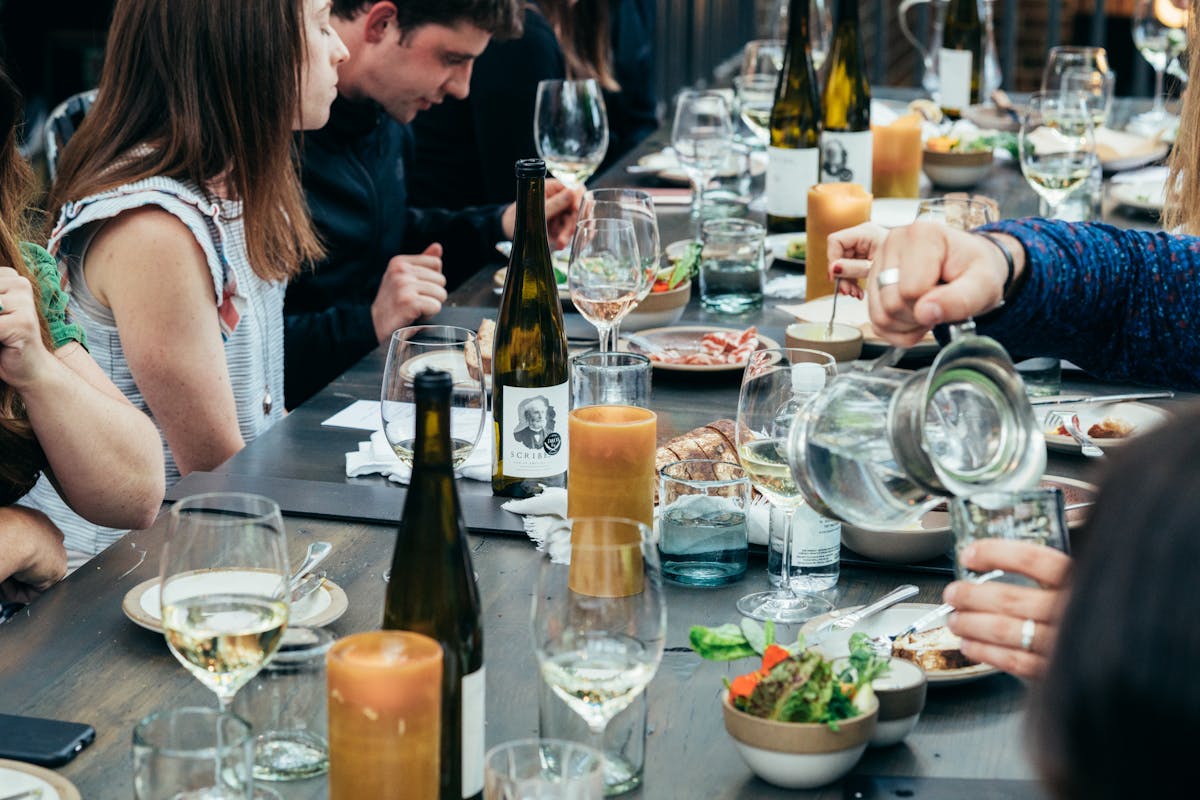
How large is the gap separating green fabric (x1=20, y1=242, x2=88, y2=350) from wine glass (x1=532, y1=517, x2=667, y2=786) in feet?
3.01

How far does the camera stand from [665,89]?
628cm

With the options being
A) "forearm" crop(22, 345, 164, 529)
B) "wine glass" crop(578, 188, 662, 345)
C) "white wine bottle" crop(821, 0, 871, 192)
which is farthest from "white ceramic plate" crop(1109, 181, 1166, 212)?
"forearm" crop(22, 345, 164, 529)

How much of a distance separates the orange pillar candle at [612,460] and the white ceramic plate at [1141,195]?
1.71 metres

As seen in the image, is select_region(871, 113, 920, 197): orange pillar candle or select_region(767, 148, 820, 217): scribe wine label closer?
select_region(767, 148, 820, 217): scribe wine label

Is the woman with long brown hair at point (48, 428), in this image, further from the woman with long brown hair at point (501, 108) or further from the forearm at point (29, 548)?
the woman with long brown hair at point (501, 108)

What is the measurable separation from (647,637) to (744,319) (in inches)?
50.9

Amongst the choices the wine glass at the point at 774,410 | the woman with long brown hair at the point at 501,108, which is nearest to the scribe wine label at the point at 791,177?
the woman with long brown hair at the point at 501,108

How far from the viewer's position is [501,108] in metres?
3.32

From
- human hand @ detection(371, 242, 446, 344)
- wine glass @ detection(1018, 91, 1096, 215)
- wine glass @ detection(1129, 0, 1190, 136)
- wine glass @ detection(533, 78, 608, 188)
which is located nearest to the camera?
human hand @ detection(371, 242, 446, 344)

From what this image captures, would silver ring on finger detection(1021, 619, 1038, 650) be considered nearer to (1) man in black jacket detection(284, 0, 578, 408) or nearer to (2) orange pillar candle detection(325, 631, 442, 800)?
(2) orange pillar candle detection(325, 631, 442, 800)

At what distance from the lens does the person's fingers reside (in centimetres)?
89

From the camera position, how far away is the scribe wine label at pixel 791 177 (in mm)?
2588

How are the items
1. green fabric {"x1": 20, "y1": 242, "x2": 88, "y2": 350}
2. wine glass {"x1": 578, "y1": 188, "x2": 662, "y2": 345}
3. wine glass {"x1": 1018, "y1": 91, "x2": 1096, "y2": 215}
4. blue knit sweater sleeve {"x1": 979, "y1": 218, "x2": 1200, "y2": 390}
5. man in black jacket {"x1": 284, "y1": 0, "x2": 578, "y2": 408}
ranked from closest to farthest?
blue knit sweater sleeve {"x1": 979, "y1": 218, "x2": 1200, "y2": 390} < green fabric {"x1": 20, "y1": 242, "x2": 88, "y2": 350} < wine glass {"x1": 578, "y1": 188, "x2": 662, "y2": 345} < wine glass {"x1": 1018, "y1": 91, "x2": 1096, "y2": 215} < man in black jacket {"x1": 284, "y1": 0, "x2": 578, "y2": 408}

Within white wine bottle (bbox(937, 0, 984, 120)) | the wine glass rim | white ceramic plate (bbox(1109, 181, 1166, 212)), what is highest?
white wine bottle (bbox(937, 0, 984, 120))
